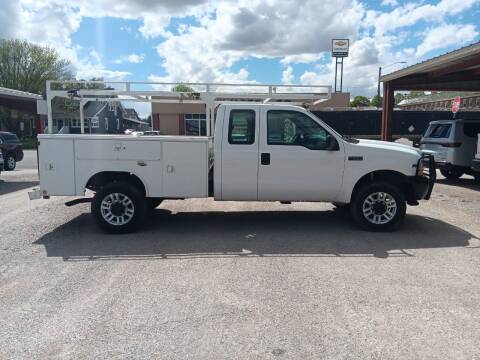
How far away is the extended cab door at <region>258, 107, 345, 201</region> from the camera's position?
6.95 metres

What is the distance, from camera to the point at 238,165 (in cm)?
696

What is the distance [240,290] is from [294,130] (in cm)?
321

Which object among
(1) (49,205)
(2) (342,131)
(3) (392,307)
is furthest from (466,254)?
(2) (342,131)

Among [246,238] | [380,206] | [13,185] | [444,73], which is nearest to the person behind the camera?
Answer: [246,238]

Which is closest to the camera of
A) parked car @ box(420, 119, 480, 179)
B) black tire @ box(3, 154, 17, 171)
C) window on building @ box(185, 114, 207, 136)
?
window on building @ box(185, 114, 207, 136)

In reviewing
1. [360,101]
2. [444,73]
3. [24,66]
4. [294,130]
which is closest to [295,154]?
[294,130]

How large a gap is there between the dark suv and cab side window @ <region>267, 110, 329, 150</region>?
13168mm

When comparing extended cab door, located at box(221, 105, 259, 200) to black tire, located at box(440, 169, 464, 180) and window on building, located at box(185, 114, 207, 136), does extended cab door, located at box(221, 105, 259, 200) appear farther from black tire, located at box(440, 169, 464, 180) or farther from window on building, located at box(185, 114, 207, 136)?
black tire, located at box(440, 169, 464, 180)

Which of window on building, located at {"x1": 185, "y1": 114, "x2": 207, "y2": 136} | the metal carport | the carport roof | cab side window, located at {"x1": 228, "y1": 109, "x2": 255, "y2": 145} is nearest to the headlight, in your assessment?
cab side window, located at {"x1": 228, "y1": 109, "x2": 255, "y2": 145}

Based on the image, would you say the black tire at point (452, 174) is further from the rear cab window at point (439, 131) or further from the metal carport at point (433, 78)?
the metal carport at point (433, 78)

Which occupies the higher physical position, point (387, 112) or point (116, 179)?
point (387, 112)

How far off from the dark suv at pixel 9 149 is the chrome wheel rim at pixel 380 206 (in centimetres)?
1427

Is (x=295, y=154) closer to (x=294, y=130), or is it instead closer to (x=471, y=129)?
(x=294, y=130)

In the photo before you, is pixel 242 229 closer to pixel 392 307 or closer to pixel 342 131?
pixel 392 307
